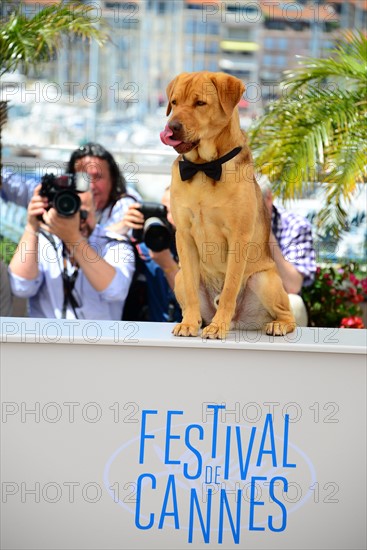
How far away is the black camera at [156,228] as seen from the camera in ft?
14.1

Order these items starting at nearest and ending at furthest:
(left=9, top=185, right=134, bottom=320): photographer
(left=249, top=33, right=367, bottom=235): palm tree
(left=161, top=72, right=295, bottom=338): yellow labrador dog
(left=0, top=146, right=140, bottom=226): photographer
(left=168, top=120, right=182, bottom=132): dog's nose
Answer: (left=168, top=120, right=182, bottom=132): dog's nose, (left=161, top=72, right=295, bottom=338): yellow labrador dog, (left=9, top=185, right=134, bottom=320): photographer, (left=249, top=33, right=367, bottom=235): palm tree, (left=0, top=146, right=140, bottom=226): photographer

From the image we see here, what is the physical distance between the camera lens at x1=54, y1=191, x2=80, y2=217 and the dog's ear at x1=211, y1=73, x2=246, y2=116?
158cm

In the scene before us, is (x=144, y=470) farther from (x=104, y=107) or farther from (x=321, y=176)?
(x=104, y=107)

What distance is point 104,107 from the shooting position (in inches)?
1590

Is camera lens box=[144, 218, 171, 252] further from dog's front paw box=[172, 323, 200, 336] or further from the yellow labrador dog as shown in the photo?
dog's front paw box=[172, 323, 200, 336]

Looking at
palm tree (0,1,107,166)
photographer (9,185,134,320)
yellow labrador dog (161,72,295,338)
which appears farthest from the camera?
palm tree (0,1,107,166)

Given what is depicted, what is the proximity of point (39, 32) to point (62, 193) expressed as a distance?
1492 millimetres

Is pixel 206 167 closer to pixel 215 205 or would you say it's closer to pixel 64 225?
pixel 215 205

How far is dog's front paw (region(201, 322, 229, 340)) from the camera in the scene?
267 cm

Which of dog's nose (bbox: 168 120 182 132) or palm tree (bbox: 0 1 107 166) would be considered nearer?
dog's nose (bbox: 168 120 182 132)

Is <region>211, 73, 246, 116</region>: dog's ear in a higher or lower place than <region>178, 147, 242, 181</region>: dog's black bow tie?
higher

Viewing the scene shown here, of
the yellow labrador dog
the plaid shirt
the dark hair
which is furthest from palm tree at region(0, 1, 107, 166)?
the yellow labrador dog

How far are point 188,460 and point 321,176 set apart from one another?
3.06m

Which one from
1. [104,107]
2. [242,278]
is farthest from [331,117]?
[104,107]
